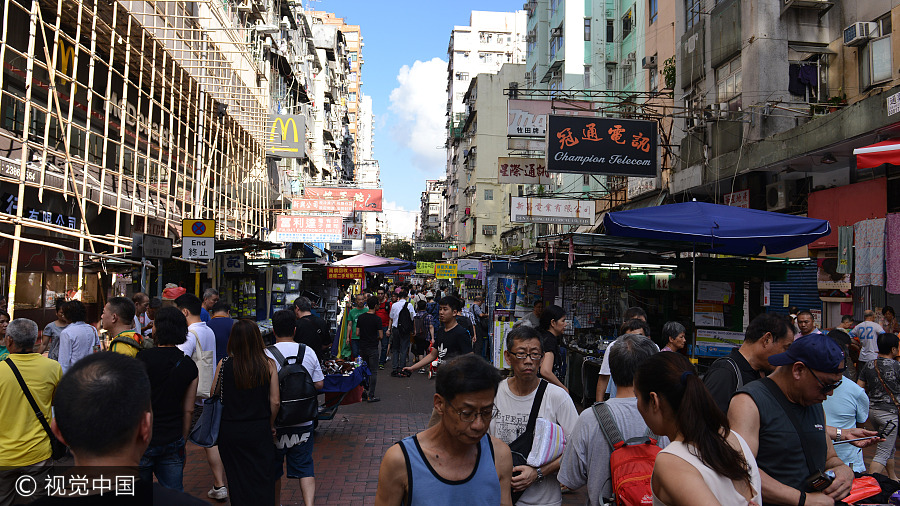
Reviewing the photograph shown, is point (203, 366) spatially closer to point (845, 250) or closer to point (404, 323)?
point (404, 323)

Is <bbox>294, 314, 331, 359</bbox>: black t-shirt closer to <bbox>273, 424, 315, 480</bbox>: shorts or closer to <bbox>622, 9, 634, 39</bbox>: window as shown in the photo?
<bbox>273, 424, 315, 480</bbox>: shorts

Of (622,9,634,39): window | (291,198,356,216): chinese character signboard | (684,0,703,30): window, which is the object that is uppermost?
(622,9,634,39): window

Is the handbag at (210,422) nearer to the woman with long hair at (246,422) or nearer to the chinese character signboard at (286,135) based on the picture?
the woman with long hair at (246,422)

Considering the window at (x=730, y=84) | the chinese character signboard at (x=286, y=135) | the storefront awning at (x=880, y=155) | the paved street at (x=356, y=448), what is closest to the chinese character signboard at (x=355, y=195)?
the chinese character signboard at (x=286, y=135)

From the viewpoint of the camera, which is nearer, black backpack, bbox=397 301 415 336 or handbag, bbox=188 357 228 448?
handbag, bbox=188 357 228 448

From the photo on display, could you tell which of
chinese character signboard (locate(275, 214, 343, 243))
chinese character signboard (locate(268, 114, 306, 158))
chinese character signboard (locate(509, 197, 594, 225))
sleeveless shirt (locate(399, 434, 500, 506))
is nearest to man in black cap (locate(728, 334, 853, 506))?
sleeveless shirt (locate(399, 434, 500, 506))

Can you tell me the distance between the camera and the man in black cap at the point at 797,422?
3061 millimetres

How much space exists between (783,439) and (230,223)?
23169mm

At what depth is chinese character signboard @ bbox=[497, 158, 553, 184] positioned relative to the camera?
2242 centimetres

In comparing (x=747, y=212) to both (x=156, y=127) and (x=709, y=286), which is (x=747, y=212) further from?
(x=156, y=127)

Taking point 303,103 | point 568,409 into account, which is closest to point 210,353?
point 568,409

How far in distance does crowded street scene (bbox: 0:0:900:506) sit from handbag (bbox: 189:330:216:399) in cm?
3

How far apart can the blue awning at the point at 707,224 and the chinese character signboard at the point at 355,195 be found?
22.8m

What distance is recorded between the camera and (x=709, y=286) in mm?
9625
